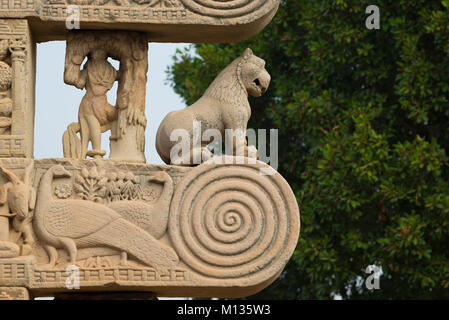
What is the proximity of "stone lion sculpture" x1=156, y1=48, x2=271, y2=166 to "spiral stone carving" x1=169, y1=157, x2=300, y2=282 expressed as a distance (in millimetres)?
221

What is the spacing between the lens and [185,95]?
559 inches

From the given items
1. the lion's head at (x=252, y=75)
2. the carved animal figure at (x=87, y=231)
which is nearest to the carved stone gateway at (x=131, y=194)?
the carved animal figure at (x=87, y=231)

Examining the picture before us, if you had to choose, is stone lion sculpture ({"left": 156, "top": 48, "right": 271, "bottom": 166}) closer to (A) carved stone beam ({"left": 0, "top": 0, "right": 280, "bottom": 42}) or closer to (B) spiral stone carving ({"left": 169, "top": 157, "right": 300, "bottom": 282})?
(B) spiral stone carving ({"left": 169, "top": 157, "right": 300, "bottom": 282})

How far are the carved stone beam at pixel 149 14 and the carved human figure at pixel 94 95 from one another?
0.84ft

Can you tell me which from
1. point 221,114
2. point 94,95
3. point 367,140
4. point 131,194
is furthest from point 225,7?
point 367,140

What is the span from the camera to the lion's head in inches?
280

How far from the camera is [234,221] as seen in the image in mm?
6637

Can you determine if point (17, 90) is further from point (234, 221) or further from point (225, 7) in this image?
point (234, 221)

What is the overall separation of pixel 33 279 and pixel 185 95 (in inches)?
315

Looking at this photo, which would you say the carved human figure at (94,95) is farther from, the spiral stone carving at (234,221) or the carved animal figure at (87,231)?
the spiral stone carving at (234,221)

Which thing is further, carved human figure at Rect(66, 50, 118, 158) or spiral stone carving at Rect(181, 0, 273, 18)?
carved human figure at Rect(66, 50, 118, 158)

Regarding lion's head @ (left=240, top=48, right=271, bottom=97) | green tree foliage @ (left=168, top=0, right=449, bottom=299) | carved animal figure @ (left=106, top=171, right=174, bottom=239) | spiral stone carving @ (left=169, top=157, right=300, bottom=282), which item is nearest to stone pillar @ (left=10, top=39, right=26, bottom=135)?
carved animal figure @ (left=106, top=171, right=174, bottom=239)

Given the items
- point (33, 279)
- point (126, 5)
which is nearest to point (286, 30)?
point (126, 5)

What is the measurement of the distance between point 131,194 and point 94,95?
827 mm
